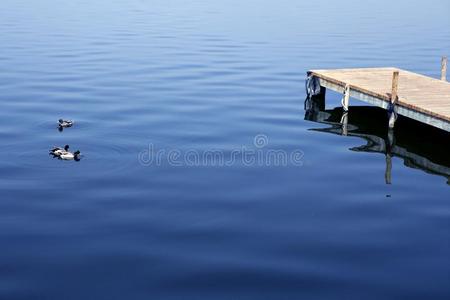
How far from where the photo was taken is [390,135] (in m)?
28.1

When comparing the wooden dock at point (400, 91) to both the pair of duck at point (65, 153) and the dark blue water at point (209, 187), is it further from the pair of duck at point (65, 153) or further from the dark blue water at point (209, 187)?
the pair of duck at point (65, 153)

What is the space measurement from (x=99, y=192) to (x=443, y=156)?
12787 millimetres

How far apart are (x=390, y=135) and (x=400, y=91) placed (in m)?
2.86

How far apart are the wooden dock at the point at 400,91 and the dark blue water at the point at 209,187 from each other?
1.27 meters

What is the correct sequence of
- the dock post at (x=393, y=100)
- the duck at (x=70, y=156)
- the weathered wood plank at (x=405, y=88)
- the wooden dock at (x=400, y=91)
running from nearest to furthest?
the duck at (x=70, y=156), the wooden dock at (x=400, y=91), the weathered wood plank at (x=405, y=88), the dock post at (x=393, y=100)

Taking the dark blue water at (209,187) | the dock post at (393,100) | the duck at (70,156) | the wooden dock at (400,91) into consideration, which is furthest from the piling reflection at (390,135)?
the duck at (70,156)

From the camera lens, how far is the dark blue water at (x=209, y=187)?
15516mm

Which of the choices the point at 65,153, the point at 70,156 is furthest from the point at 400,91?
the point at 65,153

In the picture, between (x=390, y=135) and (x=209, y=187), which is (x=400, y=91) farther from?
(x=209, y=187)

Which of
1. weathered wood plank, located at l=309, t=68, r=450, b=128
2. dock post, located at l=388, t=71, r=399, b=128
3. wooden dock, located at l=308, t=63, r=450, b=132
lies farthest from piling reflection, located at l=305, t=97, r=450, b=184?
weathered wood plank, located at l=309, t=68, r=450, b=128

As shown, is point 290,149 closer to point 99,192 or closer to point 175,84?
point 99,192

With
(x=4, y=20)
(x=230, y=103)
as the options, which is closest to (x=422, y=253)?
(x=230, y=103)

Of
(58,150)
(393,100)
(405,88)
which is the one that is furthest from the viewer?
(405,88)

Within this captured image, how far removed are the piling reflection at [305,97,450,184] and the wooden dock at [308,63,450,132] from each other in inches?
42.2
